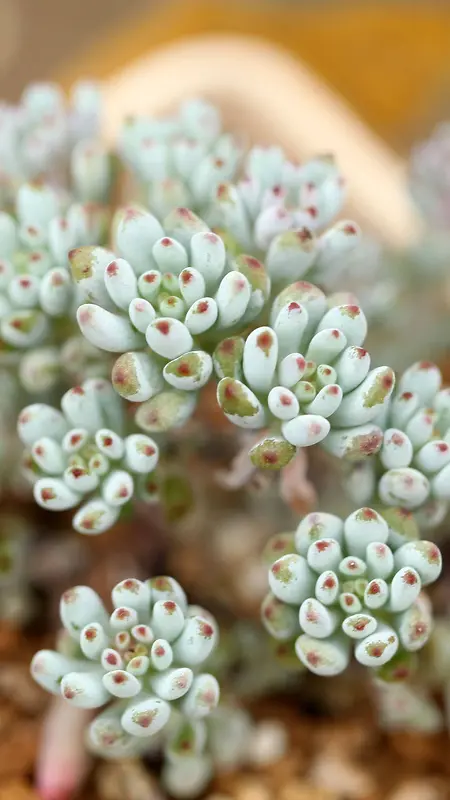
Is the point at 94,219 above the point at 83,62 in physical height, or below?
below

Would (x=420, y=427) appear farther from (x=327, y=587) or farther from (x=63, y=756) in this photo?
(x=63, y=756)

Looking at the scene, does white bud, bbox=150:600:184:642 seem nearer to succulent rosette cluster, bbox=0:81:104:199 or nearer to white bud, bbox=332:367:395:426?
white bud, bbox=332:367:395:426

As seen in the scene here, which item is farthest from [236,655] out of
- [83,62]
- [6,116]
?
[83,62]

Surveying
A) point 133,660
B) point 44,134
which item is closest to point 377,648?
point 133,660

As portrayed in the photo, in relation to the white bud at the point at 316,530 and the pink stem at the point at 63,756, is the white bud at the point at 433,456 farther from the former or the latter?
the pink stem at the point at 63,756

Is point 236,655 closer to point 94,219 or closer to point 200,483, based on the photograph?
point 200,483

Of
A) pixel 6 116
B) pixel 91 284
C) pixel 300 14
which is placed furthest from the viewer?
pixel 300 14

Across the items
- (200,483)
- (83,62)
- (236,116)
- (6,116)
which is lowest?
(200,483)

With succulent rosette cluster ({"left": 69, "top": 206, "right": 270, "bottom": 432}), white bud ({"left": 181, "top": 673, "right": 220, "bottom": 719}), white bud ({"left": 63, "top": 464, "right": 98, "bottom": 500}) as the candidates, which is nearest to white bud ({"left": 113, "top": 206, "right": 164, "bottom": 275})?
succulent rosette cluster ({"left": 69, "top": 206, "right": 270, "bottom": 432})
